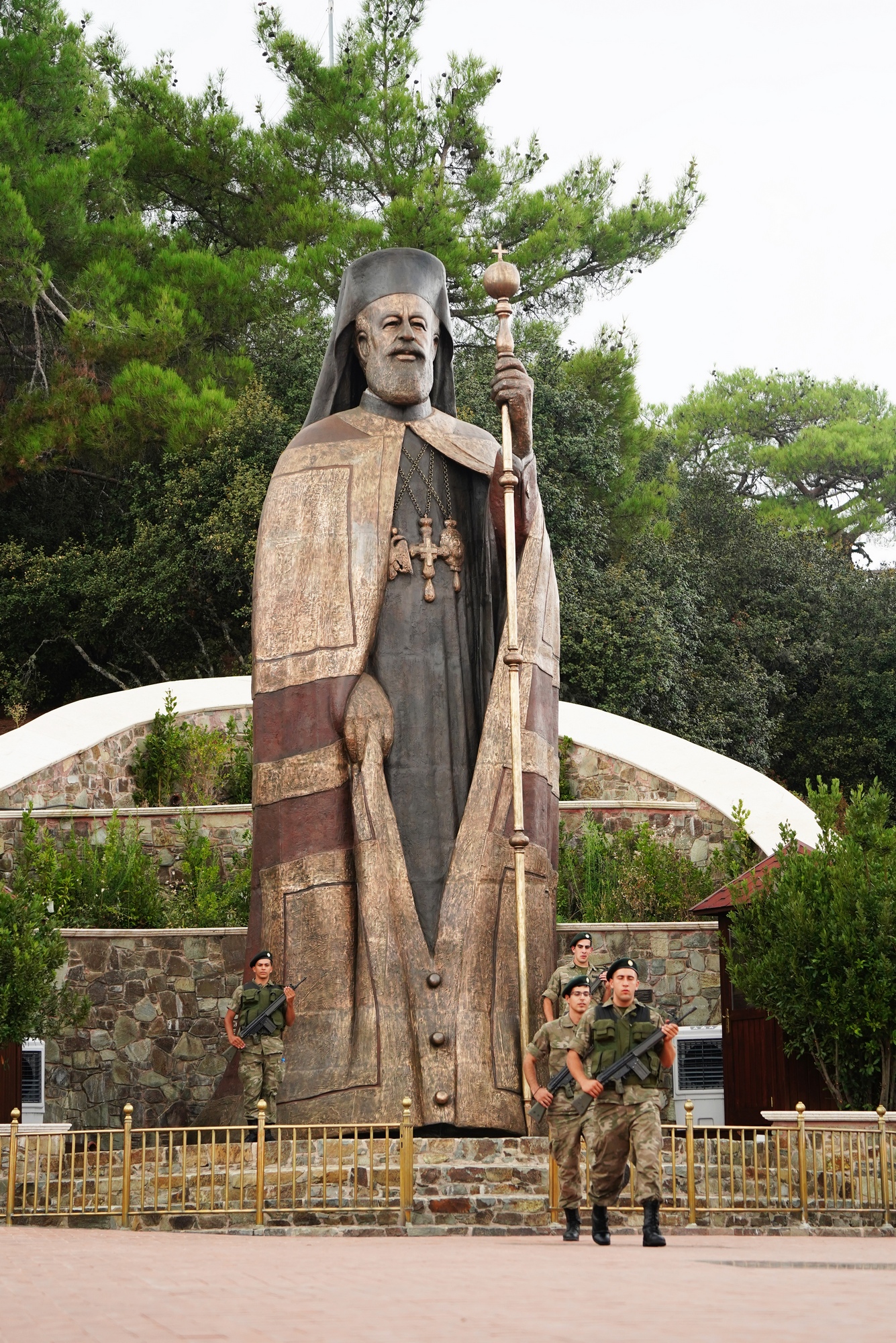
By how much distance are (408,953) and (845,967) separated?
326 centimetres

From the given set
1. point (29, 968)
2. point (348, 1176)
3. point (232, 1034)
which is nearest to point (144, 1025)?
point (29, 968)

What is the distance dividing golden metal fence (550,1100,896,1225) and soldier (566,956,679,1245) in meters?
1.13

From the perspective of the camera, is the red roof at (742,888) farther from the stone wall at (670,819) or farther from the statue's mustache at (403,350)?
the statue's mustache at (403,350)

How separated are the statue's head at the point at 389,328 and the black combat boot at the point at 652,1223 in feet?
19.8

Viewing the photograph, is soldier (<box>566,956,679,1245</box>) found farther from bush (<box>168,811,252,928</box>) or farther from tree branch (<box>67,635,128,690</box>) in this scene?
tree branch (<box>67,635,128,690</box>)

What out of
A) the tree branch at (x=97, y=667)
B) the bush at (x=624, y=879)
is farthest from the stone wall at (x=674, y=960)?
the tree branch at (x=97, y=667)

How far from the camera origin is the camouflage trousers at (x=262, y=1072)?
10398mm

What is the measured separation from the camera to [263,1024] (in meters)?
10.4

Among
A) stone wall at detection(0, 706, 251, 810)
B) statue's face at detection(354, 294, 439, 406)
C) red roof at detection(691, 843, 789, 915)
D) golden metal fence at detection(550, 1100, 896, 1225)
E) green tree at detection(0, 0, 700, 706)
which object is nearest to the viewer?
golden metal fence at detection(550, 1100, 896, 1225)

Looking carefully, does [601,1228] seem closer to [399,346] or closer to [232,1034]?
[232,1034]

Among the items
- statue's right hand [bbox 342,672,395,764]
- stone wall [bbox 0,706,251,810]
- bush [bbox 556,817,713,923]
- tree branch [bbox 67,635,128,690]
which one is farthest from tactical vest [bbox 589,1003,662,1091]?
tree branch [bbox 67,635,128,690]

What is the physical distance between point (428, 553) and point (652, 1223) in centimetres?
517

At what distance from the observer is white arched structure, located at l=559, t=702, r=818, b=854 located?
17.0 meters

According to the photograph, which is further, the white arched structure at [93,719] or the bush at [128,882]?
the white arched structure at [93,719]
